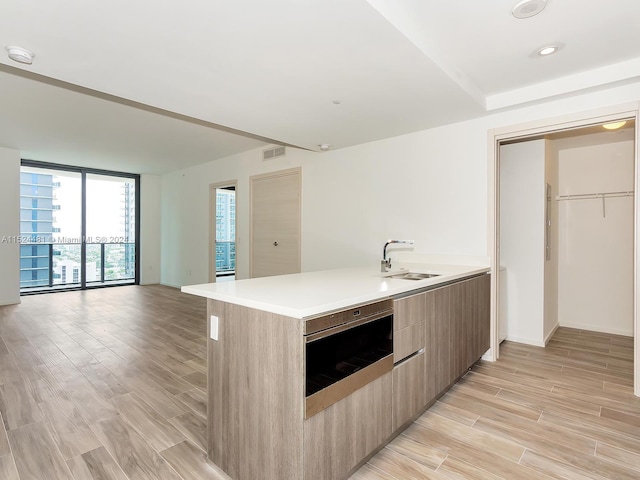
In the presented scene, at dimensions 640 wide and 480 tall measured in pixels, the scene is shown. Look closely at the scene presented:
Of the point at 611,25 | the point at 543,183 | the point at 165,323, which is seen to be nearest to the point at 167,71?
the point at 611,25

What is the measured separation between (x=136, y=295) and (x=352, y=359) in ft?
20.6

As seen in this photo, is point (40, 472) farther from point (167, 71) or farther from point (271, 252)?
point (271, 252)

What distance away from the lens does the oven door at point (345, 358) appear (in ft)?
4.60

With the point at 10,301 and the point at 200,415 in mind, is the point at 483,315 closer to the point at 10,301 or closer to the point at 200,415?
the point at 200,415

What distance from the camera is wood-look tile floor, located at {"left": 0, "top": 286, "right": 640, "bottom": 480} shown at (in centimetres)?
179

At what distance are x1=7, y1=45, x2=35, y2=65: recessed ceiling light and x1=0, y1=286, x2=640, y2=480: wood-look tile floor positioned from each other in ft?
7.49

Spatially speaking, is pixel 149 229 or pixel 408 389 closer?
pixel 408 389

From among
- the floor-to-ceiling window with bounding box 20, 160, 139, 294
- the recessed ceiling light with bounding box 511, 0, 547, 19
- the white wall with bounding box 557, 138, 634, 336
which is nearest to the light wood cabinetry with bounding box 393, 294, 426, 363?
the recessed ceiling light with bounding box 511, 0, 547, 19

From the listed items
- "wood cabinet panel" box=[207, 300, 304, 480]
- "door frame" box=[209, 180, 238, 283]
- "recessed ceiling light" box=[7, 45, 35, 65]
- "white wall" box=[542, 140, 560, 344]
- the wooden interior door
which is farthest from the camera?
"door frame" box=[209, 180, 238, 283]

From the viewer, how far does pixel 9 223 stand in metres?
5.75

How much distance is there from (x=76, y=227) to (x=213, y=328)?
6997mm

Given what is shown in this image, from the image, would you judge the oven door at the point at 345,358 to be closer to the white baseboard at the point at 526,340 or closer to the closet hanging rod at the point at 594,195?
the white baseboard at the point at 526,340

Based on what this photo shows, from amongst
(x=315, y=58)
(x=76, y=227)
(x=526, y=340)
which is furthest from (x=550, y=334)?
(x=76, y=227)

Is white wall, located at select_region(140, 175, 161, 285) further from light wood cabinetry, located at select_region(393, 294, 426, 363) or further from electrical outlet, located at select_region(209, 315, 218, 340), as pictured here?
light wood cabinetry, located at select_region(393, 294, 426, 363)
